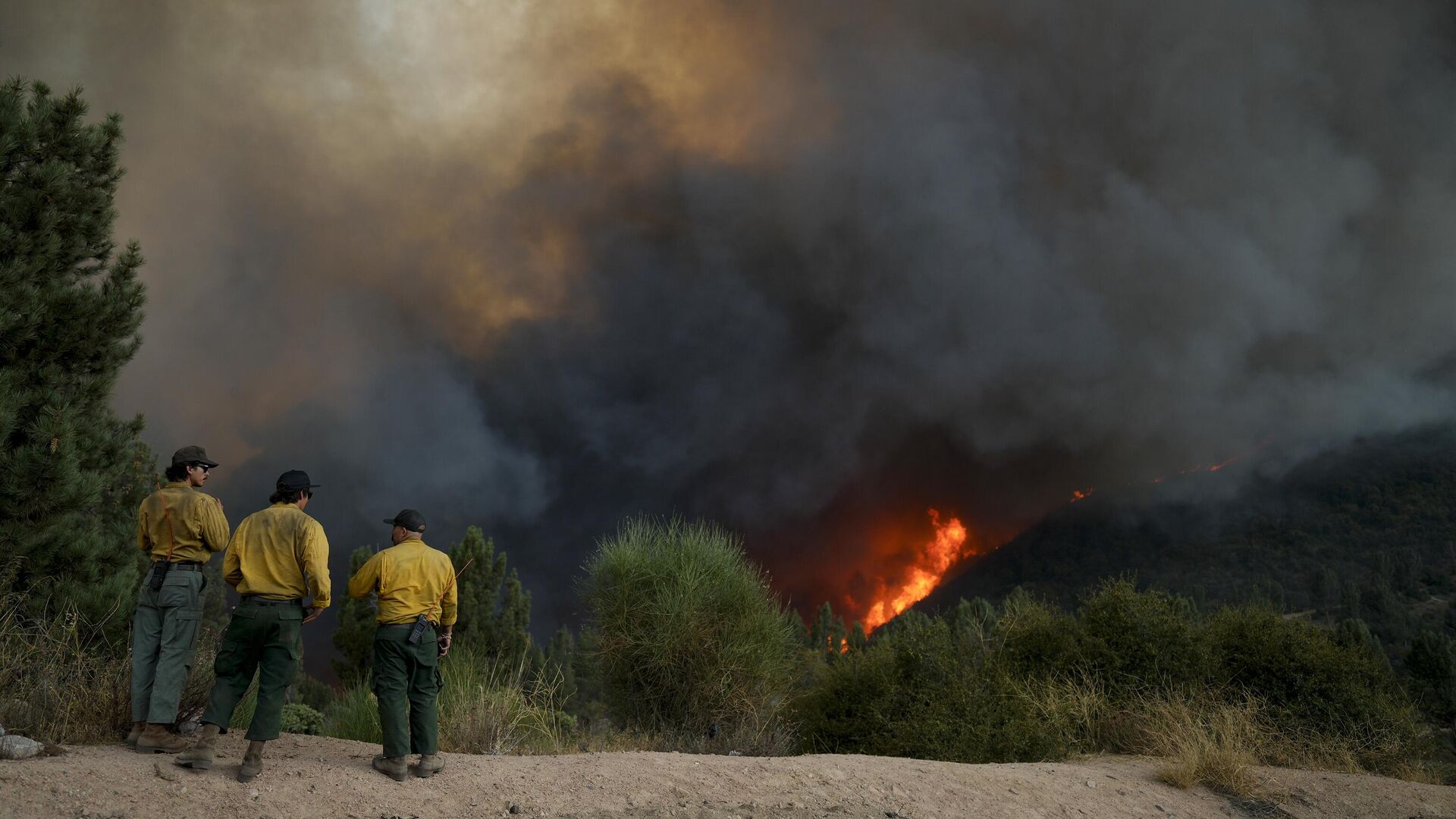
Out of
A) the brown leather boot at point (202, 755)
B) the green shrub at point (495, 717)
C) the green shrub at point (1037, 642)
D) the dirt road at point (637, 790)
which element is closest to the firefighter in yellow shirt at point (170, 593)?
the dirt road at point (637, 790)

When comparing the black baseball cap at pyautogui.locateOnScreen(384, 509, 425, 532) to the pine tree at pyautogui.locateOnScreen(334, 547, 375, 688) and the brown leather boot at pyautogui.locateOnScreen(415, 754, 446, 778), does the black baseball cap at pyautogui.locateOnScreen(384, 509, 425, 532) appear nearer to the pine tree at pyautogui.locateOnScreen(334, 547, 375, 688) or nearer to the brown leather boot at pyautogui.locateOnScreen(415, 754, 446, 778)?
the brown leather boot at pyautogui.locateOnScreen(415, 754, 446, 778)

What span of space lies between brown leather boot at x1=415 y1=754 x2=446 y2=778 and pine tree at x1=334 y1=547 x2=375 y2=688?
18.8 meters

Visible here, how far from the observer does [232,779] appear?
627 cm

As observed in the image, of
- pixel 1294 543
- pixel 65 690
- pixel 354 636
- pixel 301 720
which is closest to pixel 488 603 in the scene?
pixel 354 636

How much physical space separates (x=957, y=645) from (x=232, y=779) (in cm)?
1395

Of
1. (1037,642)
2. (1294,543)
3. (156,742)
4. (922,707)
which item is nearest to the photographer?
(156,742)

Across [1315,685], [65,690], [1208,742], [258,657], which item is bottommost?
[65,690]

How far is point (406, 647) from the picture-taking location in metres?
7.02

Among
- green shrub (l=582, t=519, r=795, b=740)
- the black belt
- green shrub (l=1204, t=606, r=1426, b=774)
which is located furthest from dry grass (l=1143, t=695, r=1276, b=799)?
the black belt

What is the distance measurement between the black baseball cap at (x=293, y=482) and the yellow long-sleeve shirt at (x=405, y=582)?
82cm

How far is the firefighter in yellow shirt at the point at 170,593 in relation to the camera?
6.91 metres

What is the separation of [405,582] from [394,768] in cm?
147

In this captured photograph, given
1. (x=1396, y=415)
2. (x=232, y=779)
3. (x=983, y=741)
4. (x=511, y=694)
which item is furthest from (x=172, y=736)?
(x=1396, y=415)

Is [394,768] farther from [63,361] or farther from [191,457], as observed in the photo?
[63,361]
